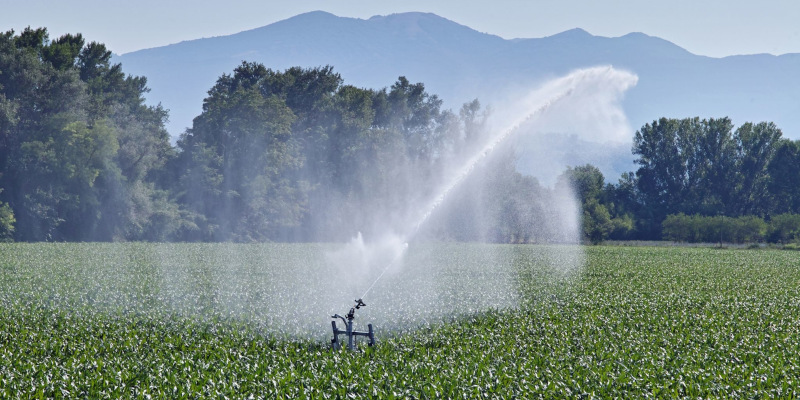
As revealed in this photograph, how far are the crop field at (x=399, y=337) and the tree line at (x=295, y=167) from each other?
36093mm

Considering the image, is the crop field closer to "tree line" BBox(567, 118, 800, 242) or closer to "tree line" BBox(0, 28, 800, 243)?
"tree line" BBox(0, 28, 800, 243)

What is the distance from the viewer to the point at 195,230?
81812 mm

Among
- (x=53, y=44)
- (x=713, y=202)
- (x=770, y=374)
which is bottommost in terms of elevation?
(x=770, y=374)

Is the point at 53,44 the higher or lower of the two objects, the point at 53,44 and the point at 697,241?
the higher

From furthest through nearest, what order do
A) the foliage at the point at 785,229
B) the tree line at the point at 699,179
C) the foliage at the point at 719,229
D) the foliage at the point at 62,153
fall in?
the tree line at the point at 699,179 < the foliage at the point at 719,229 < the foliage at the point at 785,229 < the foliage at the point at 62,153

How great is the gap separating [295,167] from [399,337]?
248ft

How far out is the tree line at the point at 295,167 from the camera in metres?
67.8

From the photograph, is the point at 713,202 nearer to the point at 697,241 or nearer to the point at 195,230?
the point at 697,241

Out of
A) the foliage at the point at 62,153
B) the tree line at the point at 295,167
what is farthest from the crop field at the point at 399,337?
the tree line at the point at 295,167

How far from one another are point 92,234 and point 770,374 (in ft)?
219

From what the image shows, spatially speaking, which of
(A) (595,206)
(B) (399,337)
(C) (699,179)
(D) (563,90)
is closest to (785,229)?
(C) (699,179)

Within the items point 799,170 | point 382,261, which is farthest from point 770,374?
point 799,170

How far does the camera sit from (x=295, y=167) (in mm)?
92438

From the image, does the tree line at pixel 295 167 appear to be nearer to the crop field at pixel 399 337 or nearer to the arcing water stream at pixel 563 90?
the arcing water stream at pixel 563 90
